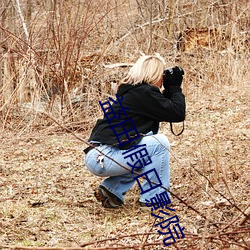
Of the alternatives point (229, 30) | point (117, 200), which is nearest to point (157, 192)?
point (117, 200)

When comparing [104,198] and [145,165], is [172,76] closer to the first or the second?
[145,165]

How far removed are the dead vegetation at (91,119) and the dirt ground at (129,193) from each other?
0.04ft

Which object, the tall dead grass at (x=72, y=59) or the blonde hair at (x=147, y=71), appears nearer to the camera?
the blonde hair at (x=147, y=71)

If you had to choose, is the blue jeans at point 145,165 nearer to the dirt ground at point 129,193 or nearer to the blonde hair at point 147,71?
the dirt ground at point 129,193

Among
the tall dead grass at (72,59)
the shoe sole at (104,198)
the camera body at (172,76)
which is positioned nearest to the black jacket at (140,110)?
the camera body at (172,76)

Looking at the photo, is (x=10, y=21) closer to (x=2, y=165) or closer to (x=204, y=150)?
(x=2, y=165)

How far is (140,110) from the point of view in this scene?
164 inches

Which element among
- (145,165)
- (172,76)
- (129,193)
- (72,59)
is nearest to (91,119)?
(72,59)

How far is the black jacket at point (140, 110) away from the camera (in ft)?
13.6

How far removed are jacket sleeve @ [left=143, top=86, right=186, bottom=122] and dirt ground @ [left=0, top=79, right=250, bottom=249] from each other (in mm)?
479

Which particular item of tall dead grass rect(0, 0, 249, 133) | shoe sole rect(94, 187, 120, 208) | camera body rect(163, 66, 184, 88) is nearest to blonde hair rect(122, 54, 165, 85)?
camera body rect(163, 66, 184, 88)

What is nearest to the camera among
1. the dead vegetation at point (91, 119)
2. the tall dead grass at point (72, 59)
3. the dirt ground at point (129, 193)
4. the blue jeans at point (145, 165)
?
the dirt ground at point (129, 193)

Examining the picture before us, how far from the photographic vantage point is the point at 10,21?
8.47m

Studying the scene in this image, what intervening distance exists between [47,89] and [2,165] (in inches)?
87.3
